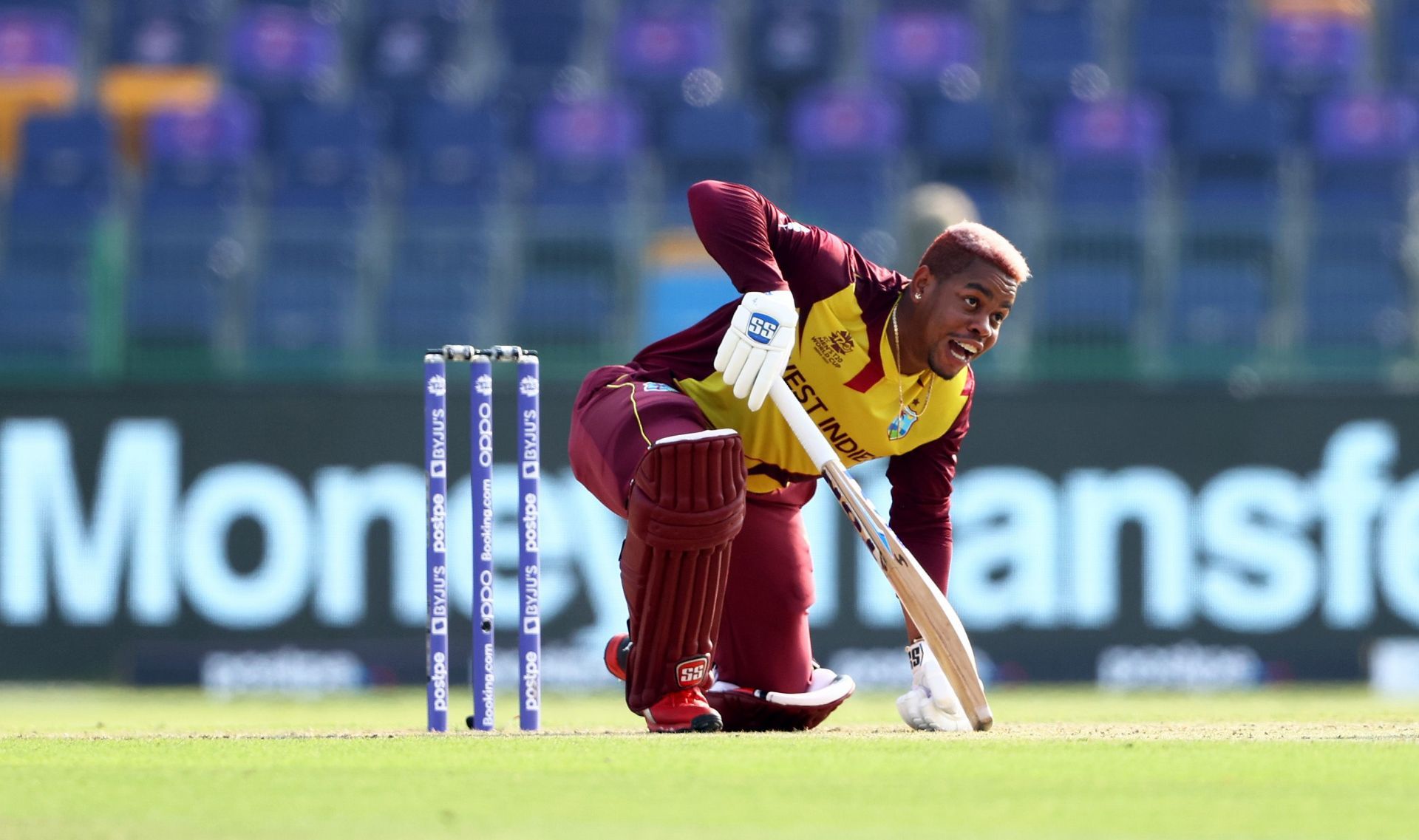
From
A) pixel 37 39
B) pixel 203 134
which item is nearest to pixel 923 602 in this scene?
pixel 203 134

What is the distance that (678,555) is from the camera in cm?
527

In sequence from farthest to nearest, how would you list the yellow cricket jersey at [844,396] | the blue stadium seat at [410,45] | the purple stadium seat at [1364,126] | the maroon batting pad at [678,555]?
the blue stadium seat at [410,45] < the purple stadium seat at [1364,126] < the yellow cricket jersey at [844,396] < the maroon batting pad at [678,555]

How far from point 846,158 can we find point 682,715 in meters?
6.75

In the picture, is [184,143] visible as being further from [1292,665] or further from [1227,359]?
[1292,665]

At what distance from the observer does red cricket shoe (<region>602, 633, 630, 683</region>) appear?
19.2ft

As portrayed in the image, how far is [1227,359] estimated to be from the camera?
10594 millimetres

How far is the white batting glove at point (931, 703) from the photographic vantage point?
5.70 metres

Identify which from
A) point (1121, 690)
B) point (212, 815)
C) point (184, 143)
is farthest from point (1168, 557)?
point (212, 815)

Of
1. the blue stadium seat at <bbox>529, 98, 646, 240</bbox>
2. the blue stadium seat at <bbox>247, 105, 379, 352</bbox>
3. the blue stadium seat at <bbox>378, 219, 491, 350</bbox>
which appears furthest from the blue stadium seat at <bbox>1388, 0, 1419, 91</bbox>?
the blue stadium seat at <bbox>247, 105, 379, 352</bbox>

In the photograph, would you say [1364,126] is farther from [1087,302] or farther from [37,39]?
[37,39]

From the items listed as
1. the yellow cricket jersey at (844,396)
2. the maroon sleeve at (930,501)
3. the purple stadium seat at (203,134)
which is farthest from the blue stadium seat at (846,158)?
the yellow cricket jersey at (844,396)

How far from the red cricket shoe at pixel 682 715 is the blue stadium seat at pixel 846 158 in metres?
5.31

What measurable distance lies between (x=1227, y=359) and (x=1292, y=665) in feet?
5.23

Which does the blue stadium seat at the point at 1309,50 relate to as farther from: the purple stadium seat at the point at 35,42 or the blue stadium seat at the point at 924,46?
the purple stadium seat at the point at 35,42
